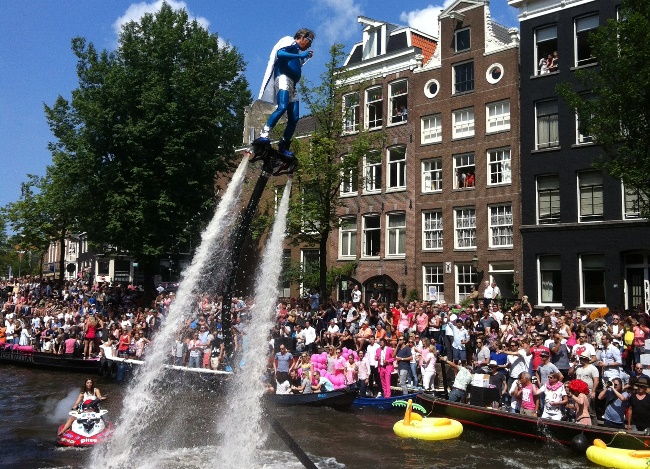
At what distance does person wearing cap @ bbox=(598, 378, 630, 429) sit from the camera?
57.5ft

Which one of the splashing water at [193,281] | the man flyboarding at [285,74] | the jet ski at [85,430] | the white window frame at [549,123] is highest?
the white window frame at [549,123]

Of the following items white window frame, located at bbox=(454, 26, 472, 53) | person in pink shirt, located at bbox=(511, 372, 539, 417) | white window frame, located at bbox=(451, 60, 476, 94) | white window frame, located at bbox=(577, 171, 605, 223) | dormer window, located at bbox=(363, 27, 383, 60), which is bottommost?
person in pink shirt, located at bbox=(511, 372, 539, 417)

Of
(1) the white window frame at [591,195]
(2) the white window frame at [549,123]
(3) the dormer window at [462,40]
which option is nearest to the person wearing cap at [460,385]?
(1) the white window frame at [591,195]

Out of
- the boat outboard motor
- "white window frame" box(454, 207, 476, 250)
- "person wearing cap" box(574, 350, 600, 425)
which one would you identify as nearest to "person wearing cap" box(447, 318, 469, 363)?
"person wearing cap" box(574, 350, 600, 425)

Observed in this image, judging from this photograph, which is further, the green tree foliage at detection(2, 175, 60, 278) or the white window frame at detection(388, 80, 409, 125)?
the green tree foliage at detection(2, 175, 60, 278)

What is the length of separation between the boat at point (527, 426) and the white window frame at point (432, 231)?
18333 millimetres

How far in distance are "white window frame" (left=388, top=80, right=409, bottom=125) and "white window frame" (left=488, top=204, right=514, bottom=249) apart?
8895 millimetres

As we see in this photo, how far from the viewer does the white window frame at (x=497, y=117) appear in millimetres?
37469

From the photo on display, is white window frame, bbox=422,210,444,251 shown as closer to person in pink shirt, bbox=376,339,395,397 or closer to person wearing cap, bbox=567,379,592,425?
person in pink shirt, bbox=376,339,395,397

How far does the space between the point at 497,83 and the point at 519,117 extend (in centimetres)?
250

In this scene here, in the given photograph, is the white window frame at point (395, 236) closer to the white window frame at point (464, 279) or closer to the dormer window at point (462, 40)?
the white window frame at point (464, 279)

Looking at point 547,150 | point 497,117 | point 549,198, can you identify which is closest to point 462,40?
point 497,117

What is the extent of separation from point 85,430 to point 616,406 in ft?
48.6

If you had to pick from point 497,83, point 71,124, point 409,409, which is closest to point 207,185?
point 71,124
